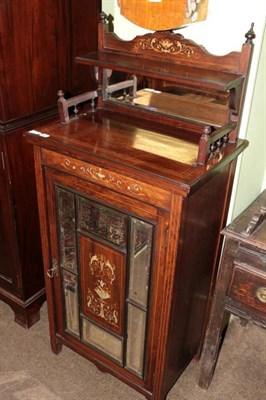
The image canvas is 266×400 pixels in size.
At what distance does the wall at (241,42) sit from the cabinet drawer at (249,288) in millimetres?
335

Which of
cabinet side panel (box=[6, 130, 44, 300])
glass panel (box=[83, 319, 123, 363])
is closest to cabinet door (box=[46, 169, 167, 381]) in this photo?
glass panel (box=[83, 319, 123, 363])

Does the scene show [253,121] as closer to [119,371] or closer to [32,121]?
[32,121]

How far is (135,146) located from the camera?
136 cm

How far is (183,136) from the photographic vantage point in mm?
1455

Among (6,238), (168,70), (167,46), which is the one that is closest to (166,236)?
(168,70)

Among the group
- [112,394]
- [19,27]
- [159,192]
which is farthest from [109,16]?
[112,394]

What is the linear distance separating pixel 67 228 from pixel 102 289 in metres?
0.27

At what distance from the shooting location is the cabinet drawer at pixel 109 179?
1.24 metres

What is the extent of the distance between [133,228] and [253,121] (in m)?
0.62

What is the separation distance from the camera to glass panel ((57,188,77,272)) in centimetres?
152

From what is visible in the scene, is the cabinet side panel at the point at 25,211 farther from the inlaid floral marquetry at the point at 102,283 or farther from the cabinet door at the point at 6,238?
the inlaid floral marquetry at the point at 102,283

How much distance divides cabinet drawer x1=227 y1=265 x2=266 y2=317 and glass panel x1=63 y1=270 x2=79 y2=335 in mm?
624

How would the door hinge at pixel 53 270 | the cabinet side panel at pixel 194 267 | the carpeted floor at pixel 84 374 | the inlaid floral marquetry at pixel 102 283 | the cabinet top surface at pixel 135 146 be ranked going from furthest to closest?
1. the carpeted floor at pixel 84 374
2. the door hinge at pixel 53 270
3. the inlaid floral marquetry at pixel 102 283
4. the cabinet side panel at pixel 194 267
5. the cabinet top surface at pixel 135 146

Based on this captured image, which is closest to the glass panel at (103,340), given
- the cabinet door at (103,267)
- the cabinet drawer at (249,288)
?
the cabinet door at (103,267)
